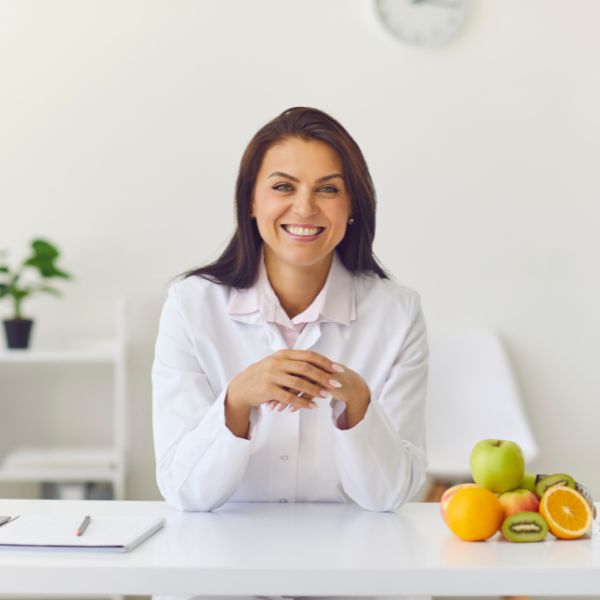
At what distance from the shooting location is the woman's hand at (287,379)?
5.26ft

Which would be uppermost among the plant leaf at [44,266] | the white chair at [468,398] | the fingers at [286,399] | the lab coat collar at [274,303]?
the plant leaf at [44,266]

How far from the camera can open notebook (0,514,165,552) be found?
1352 mm

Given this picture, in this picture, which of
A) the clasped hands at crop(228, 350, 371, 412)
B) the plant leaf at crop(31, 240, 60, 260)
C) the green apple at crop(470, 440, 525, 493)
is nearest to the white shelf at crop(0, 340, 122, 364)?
the plant leaf at crop(31, 240, 60, 260)

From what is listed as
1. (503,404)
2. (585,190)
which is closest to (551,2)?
(585,190)

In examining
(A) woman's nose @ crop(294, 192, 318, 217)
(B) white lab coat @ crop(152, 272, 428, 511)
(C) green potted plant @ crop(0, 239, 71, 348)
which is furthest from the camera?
(C) green potted plant @ crop(0, 239, 71, 348)

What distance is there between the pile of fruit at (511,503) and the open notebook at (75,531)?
44 centimetres

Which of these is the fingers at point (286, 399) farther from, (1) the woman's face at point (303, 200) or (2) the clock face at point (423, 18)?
(2) the clock face at point (423, 18)

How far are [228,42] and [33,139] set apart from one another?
2.70ft

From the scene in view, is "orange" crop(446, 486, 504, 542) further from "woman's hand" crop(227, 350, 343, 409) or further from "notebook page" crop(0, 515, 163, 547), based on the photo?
"notebook page" crop(0, 515, 163, 547)

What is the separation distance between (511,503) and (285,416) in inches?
20.6

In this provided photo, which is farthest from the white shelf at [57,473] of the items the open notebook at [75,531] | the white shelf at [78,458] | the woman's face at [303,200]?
the open notebook at [75,531]

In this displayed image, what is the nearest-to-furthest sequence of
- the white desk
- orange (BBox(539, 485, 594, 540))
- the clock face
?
the white desk → orange (BBox(539, 485, 594, 540)) → the clock face

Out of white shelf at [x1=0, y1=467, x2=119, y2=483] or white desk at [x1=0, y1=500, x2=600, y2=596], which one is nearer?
white desk at [x1=0, y1=500, x2=600, y2=596]

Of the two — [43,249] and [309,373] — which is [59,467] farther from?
[309,373]
